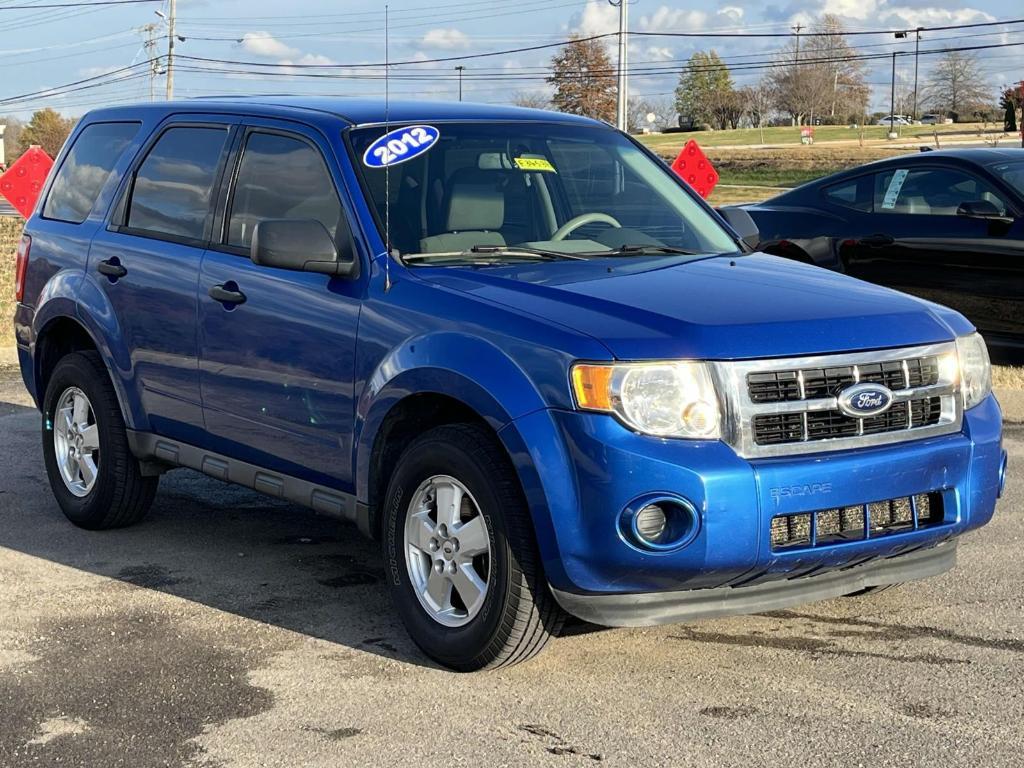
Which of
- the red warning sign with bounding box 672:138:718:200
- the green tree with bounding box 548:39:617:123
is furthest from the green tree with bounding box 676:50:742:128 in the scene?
the red warning sign with bounding box 672:138:718:200

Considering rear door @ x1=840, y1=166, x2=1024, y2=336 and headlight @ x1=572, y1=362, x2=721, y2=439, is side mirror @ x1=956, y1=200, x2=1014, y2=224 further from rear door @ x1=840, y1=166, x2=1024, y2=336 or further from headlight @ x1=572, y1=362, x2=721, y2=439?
headlight @ x1=572, y1=362, x2=721, y2=439

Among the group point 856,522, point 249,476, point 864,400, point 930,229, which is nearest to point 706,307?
point 864,400

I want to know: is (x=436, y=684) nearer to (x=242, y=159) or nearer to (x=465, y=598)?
(x=465, y=598)

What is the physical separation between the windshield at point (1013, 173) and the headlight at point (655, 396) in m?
6.58

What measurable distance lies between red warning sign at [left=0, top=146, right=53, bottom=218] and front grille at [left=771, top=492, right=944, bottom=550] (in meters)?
11.8

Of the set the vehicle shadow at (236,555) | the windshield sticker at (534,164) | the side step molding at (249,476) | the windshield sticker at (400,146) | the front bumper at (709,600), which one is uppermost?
the windshield sticker at (400,146)

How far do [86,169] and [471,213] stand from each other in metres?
2.42

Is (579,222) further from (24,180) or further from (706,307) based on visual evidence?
(24,180)

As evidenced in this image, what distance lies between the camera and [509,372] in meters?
4.43

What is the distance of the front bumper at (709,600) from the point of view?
4352mm

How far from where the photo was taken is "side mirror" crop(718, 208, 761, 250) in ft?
20.0

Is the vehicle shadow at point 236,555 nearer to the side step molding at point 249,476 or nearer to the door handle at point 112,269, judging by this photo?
the side step molding at point 249,476

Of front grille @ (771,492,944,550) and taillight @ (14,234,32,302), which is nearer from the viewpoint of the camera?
front grille @ (771,492,944,550)

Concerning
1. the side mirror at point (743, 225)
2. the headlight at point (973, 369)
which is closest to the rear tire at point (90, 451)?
the side mirror at point (743, 225)
